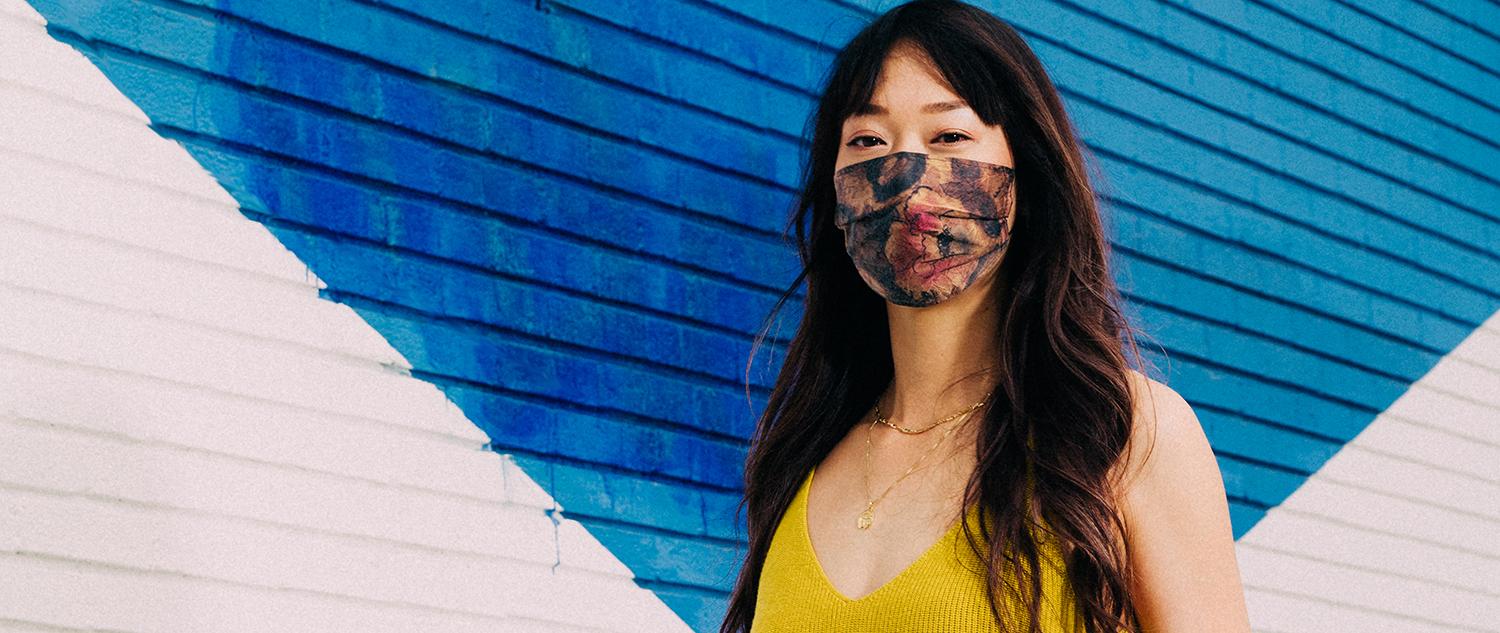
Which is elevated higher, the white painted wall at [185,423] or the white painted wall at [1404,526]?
the white painted wall at [185,423]

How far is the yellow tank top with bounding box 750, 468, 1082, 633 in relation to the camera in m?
1.93

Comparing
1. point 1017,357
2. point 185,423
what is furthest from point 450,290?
point 1017,357

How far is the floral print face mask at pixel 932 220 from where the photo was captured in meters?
2.20

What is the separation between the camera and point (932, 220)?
7.27ft

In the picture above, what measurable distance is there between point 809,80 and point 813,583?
6.64 feet

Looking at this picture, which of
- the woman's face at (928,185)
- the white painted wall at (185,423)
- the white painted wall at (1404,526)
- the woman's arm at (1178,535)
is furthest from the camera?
the white painted wall at (1404,526)

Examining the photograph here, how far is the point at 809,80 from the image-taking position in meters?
3.87

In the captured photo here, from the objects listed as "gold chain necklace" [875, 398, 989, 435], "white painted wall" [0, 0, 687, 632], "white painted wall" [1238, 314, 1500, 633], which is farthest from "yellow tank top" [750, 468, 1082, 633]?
"white painted wall" [1238, 314, 1500, 633]

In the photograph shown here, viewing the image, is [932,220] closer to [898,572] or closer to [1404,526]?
[898,572]

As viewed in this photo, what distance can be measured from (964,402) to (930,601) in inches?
15.4

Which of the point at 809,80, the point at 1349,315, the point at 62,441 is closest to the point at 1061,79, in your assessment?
the point at 809,80

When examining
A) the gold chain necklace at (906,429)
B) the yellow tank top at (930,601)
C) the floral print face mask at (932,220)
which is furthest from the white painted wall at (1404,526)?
the yellow tank top at (930,601)

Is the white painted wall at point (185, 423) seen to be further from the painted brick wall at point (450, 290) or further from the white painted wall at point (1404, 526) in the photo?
the white painted wall at point (1404, 526)

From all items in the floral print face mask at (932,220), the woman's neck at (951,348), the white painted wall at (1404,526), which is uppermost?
the floral print face mask at (932,220)
